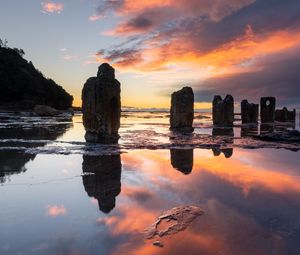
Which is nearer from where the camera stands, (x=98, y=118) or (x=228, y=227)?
(x=228, y=227)

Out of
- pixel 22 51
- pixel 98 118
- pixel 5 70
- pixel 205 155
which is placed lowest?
pixel 205 155

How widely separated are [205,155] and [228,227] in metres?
7.91

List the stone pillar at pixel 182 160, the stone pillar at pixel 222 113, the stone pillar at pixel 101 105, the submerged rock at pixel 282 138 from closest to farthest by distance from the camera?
the stone pillar at pixel 182 160 → the stone pillar at pixel 101 105 → the submerged rock at pixel 282 138 → the stone pillar at pixel 222 113

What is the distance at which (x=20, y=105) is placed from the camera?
79.7 meters

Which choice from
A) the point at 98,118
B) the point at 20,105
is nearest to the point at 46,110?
the point at 20,105

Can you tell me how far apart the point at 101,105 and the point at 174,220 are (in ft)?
38.9

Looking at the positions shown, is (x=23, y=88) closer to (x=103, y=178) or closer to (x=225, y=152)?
(x=225, y=152)

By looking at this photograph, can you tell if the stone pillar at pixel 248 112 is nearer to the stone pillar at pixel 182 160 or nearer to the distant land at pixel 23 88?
the stone pillar at pixel 182 160

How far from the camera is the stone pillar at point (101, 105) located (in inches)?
648

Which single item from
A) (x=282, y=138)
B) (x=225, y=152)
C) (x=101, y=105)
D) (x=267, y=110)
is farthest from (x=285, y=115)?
(x=101, y=105)

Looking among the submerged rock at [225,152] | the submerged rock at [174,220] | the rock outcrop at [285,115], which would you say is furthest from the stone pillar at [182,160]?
the rock outcrop at [285,115]

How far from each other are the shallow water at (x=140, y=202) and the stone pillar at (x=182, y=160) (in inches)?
1.4

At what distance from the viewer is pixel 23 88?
83625 mm

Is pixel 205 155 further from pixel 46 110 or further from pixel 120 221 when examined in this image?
pixel 46 110
